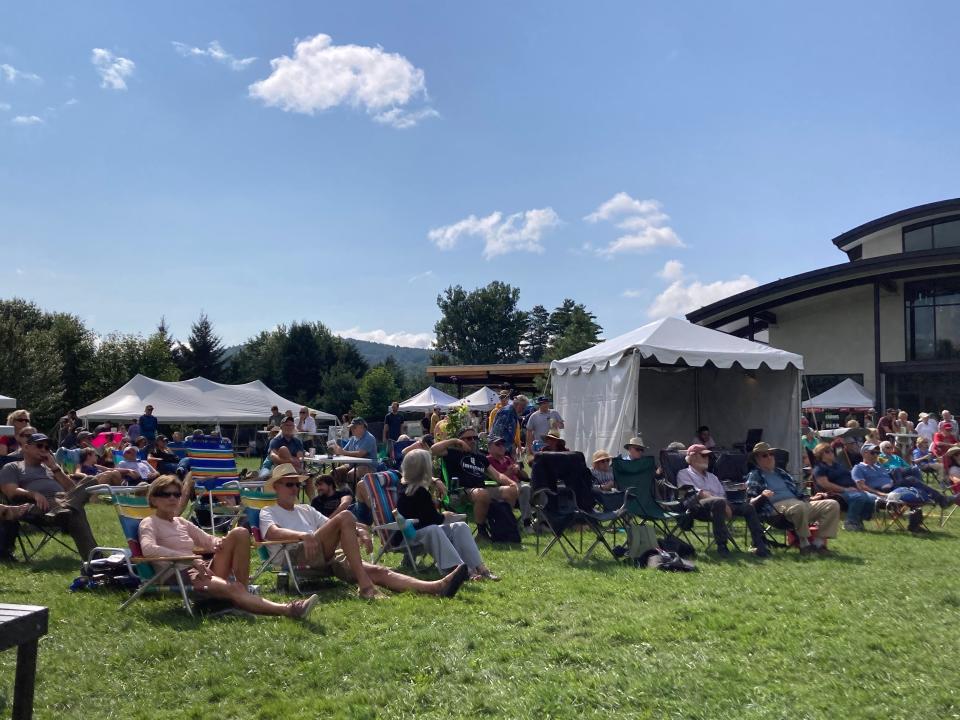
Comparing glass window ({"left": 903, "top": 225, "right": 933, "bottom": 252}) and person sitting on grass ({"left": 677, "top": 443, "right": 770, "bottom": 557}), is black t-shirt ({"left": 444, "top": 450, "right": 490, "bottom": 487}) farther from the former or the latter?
glass window ({"left": 903, "top": 225, "right": 933, "bottom": 252})

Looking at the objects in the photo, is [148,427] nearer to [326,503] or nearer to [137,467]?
[137,467]

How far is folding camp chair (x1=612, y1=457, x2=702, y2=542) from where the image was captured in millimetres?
7637

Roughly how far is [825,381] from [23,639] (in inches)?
1010

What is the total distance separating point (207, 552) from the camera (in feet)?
17.2

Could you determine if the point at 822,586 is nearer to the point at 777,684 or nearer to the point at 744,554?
the point at 744,554

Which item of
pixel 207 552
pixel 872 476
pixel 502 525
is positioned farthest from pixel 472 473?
pixel 872 476

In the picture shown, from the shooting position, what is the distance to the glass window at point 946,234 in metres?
25.0

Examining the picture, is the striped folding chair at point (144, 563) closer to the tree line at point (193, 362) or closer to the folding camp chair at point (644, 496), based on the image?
the folding camp chair at point (644, 496)

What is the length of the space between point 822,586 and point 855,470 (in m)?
4.10

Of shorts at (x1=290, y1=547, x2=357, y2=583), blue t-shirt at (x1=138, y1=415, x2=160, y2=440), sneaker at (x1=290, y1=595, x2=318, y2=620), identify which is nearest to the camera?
sneaker at (x1=290, y1=595, x2=318, y2=620)

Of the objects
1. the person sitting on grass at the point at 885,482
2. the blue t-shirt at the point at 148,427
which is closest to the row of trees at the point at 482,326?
the blue t-shirt at the point at 148,427

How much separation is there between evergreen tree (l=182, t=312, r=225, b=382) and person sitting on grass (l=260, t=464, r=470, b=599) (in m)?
40.7

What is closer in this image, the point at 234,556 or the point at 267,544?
the point at 234,556

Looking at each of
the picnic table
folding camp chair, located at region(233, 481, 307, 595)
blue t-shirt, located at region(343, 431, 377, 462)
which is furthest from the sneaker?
blue t-shirt, located at region(343, 431, 377, 462)
